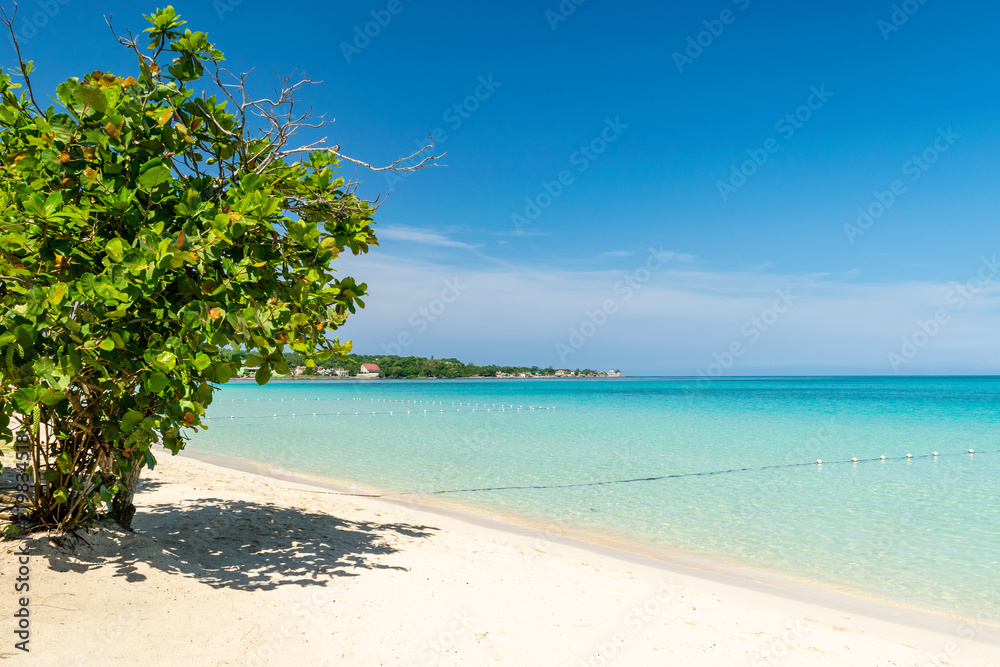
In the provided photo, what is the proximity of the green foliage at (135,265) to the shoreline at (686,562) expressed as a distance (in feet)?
18.2

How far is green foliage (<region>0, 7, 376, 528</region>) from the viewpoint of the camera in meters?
3.90

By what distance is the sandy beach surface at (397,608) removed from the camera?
3992 millimetres

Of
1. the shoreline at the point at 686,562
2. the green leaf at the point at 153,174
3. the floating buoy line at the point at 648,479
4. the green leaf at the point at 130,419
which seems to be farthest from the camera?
the floating buoy line at the point at 648,479

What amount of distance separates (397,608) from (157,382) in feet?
8.72

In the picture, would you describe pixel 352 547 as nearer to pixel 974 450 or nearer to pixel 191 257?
pixel 191 257

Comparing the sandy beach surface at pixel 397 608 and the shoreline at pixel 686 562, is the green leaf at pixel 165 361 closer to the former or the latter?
the sandy beach surface at pixel 397 608

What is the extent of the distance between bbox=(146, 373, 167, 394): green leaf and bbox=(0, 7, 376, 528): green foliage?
0.07 feet

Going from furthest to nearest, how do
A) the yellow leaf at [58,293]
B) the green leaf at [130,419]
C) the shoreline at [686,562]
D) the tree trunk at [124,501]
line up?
the shoreline at [686,562] → the tree trunk at [124,501] → the green leaf at [130,419] → the yellow leaf at [58,293]

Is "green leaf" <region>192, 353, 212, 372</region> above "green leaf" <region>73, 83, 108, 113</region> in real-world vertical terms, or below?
below

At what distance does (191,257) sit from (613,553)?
6713 millimetres

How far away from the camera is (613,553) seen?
8109mm

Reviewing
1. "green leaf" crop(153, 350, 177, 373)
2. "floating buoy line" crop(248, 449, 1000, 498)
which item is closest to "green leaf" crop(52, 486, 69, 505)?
"green leaf" crop(153, 350, 177, 373)

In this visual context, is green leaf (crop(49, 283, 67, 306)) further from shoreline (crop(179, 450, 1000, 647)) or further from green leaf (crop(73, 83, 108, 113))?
shoreline (crop(179, 450, 1000, 647))

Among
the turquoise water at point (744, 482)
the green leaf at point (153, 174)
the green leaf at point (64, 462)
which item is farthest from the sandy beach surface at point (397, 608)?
the green leaf at point (153, 174)
